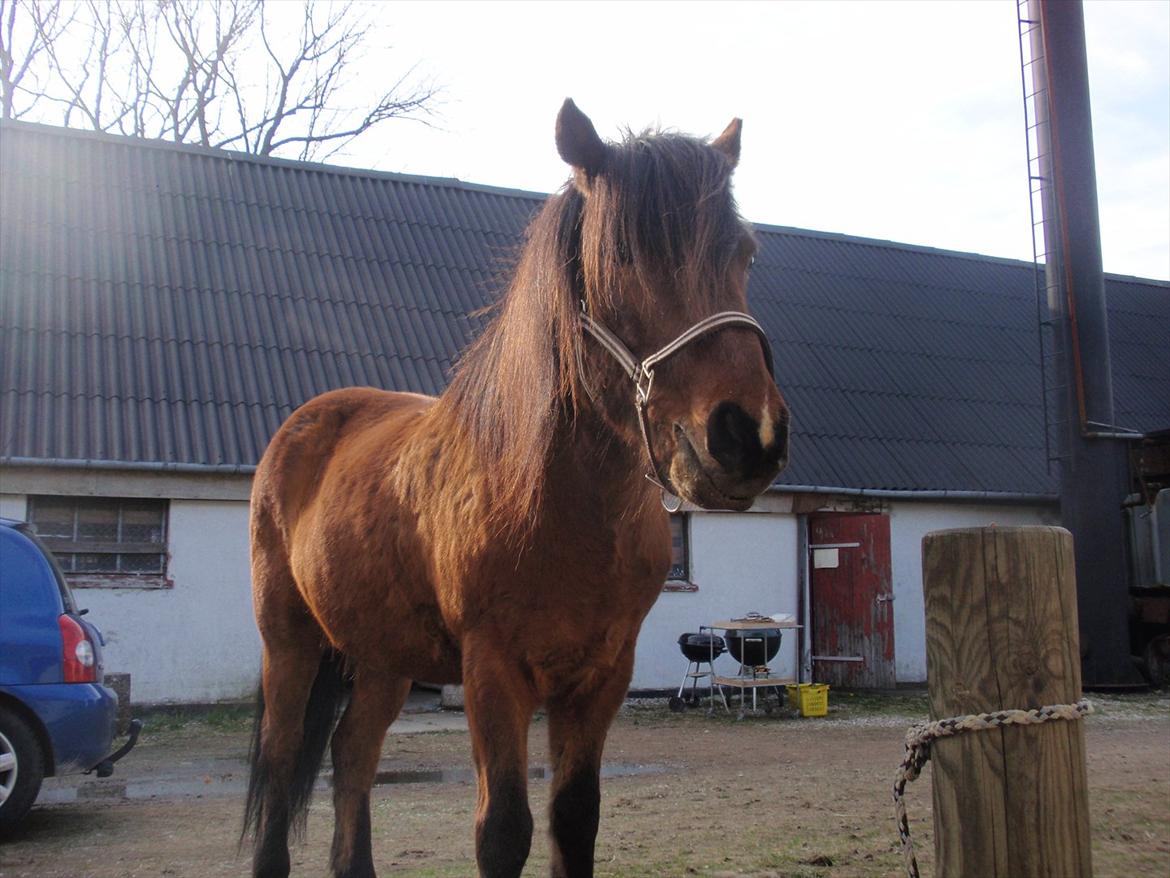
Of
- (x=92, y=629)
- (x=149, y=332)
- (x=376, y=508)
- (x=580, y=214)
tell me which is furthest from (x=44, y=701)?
(x=149, y=332)

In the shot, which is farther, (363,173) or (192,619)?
(363,173)

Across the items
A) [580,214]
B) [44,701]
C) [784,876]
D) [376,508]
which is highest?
[580,214]

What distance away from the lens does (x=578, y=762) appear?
3273mm

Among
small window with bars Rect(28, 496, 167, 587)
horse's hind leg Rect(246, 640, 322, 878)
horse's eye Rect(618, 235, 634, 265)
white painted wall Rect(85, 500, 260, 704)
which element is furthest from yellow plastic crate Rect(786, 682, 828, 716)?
horse's eye Rect(618, 235, 634, 265)

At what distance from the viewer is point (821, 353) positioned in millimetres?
18109

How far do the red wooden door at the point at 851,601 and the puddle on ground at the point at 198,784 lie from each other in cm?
625

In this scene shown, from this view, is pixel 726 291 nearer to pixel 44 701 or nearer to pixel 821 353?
pixel 44 701

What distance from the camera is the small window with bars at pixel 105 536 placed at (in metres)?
11.5

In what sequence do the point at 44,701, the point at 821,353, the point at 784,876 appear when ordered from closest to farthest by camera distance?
1. the point at 784,876
2. the point at 44,701
3. the point at 821,353

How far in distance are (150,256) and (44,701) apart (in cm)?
982

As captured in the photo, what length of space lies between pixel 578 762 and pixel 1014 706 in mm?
1594

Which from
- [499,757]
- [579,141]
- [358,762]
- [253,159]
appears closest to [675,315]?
[579,141]

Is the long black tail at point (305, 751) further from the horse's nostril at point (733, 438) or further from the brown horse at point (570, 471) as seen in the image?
the horse's nostril at point (733, 438)

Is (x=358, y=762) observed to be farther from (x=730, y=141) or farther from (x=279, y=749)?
(x=730, y=141)
